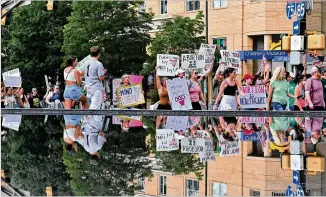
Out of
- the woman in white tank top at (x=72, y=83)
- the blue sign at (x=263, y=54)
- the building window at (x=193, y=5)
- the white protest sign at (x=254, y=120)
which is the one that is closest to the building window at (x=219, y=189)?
the white protest sign at (x=254, y=120)

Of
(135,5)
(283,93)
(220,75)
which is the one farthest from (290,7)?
(135,5)

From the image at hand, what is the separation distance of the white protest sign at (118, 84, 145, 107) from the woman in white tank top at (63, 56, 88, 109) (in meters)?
2.62

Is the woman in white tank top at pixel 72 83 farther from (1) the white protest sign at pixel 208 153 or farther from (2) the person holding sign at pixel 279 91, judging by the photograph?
(1) the white protest sign at pixel 208 153

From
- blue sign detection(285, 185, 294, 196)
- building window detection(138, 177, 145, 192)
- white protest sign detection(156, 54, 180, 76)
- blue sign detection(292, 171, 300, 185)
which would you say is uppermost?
white protest sign detection(156, 54, 180, 76)

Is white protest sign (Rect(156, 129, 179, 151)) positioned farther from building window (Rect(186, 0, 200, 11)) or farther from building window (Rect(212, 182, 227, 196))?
building window (Rect(186, 0, 200, 11))

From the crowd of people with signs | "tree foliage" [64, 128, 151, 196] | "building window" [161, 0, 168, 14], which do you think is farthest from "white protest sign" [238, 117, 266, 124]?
"building window" [161, 0, 168, 14]

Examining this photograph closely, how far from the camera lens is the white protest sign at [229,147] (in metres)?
11.2

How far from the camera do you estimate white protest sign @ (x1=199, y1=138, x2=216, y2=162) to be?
10392 mm


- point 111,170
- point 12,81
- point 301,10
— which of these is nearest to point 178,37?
point 301,10

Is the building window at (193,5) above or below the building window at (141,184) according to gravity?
above

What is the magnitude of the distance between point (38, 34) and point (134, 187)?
3281cm

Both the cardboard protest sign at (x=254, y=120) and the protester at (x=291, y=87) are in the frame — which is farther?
the protester at (x=291, y=87)

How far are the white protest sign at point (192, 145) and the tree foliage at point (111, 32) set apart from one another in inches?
854

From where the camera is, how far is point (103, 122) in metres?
17.0
